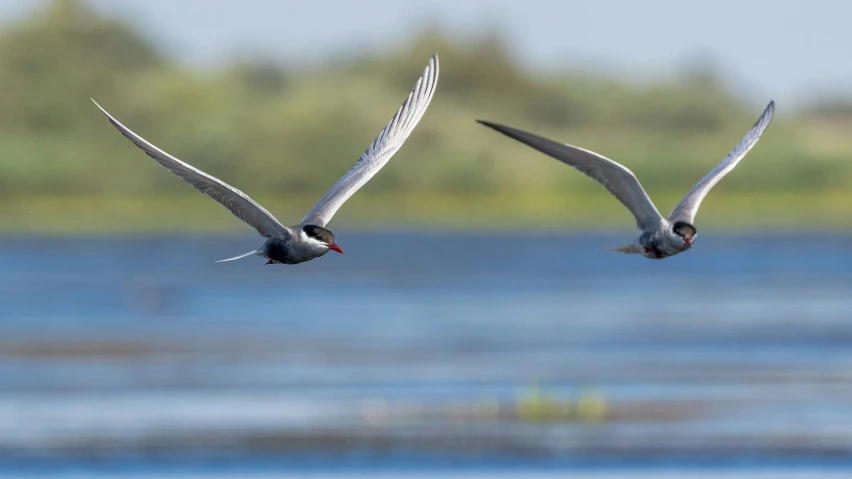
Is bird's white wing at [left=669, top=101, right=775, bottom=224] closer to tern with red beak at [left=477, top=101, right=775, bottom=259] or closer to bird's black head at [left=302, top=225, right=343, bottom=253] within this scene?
tern with red beak at [left=477, top=101, right=775, bottom=259]

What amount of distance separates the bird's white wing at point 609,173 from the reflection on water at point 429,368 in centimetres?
1306

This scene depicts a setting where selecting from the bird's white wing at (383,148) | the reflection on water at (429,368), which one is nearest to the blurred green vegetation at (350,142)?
the reflection on water at (429,368)

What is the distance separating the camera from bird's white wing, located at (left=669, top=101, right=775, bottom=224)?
13.5 m

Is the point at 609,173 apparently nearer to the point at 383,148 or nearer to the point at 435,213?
the point at 383,148

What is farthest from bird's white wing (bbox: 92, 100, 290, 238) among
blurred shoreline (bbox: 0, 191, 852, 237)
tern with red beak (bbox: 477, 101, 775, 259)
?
blurred shoreline (bbox: 0, 191, 852, 237)

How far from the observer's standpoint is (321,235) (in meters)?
12.5

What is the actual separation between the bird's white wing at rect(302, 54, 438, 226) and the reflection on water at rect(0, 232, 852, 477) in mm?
12233

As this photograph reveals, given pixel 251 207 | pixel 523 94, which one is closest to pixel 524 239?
pixel 523 94

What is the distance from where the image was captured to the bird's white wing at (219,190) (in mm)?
12453

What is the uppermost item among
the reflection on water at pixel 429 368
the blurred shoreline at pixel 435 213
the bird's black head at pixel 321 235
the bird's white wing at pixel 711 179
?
the blurred shoreline at pixel 435 213

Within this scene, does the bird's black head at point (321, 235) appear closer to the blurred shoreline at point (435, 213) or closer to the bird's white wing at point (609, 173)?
the bird's white wing at point (609, 173)

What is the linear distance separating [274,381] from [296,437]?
5.80 metres

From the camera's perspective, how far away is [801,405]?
30438 mm

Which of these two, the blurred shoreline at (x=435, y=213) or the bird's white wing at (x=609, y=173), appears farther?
the blurred shoreline at (x=435, y=213)
